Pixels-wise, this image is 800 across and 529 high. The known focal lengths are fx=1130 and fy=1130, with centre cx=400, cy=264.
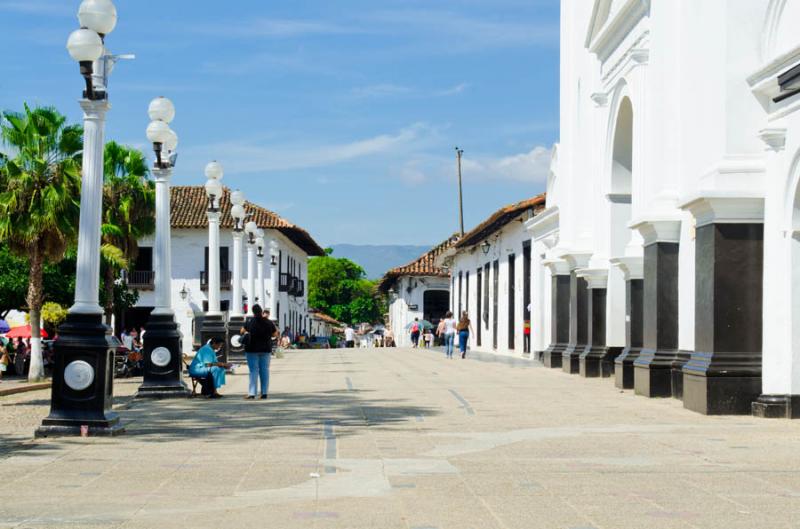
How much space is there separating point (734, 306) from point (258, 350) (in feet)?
23.0

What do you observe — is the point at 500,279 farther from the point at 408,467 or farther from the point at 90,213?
the point at 408,467

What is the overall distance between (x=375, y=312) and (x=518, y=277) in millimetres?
93347

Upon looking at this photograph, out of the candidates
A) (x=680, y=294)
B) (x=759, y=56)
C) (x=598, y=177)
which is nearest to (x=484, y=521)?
(x=759, y=56)

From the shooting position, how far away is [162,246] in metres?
17.7

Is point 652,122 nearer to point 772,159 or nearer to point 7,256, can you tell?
point 772,159

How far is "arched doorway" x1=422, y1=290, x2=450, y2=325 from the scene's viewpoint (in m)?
70.9

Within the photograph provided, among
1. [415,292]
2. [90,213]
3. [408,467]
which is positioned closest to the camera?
[408,467]

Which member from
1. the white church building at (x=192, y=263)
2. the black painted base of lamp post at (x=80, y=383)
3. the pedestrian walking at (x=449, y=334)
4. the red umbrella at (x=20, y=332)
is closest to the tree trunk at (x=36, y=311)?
the red umbrella at (x=20, y=332)

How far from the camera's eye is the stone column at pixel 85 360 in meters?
11.8

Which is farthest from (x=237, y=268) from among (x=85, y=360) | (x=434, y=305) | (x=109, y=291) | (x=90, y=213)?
(x=434, y=305)

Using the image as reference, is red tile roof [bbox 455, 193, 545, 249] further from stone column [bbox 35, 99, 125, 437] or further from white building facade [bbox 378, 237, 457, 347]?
stone column [bbox 35, 99, 125, 437]

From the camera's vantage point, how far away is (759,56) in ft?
48.2

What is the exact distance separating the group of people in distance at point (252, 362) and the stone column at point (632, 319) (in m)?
6.31

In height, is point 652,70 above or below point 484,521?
above
